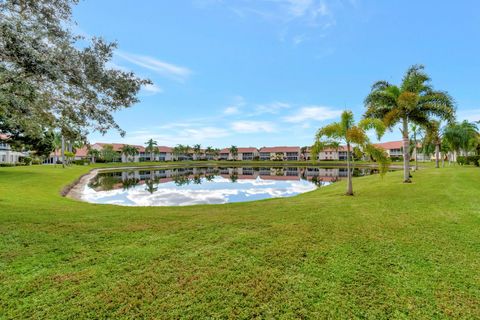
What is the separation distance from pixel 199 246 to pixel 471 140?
43168 millimetres

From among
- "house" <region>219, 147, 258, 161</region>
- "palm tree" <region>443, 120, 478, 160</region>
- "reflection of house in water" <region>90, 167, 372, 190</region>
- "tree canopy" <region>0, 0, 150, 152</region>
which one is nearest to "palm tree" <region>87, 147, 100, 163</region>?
"reflection of house in water" <region>90, 167, 372, 190</region>

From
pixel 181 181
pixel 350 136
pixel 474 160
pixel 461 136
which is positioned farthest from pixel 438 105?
pixel 181 181

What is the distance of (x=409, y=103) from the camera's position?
1659cm

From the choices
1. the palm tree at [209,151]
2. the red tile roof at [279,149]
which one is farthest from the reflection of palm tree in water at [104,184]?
the red tile roof at [279,149]

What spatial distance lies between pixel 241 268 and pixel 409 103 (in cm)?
1770

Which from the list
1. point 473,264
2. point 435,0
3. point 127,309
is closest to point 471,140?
point 435,0

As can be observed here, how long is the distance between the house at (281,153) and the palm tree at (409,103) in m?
89.1

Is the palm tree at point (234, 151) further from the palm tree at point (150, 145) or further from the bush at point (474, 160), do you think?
the bush at point (474, 160)

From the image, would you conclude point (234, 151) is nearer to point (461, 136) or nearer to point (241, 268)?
point (461, 136)

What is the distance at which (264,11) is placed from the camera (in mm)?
16500

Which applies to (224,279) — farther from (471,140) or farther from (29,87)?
(471,140)

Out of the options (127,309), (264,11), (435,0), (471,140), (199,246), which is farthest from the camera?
(471,140)

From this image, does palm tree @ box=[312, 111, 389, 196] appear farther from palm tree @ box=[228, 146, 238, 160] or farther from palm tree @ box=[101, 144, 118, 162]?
palm tree @ box=[228, 146, 238, 160]

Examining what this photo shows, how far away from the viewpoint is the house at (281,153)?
359 feet
